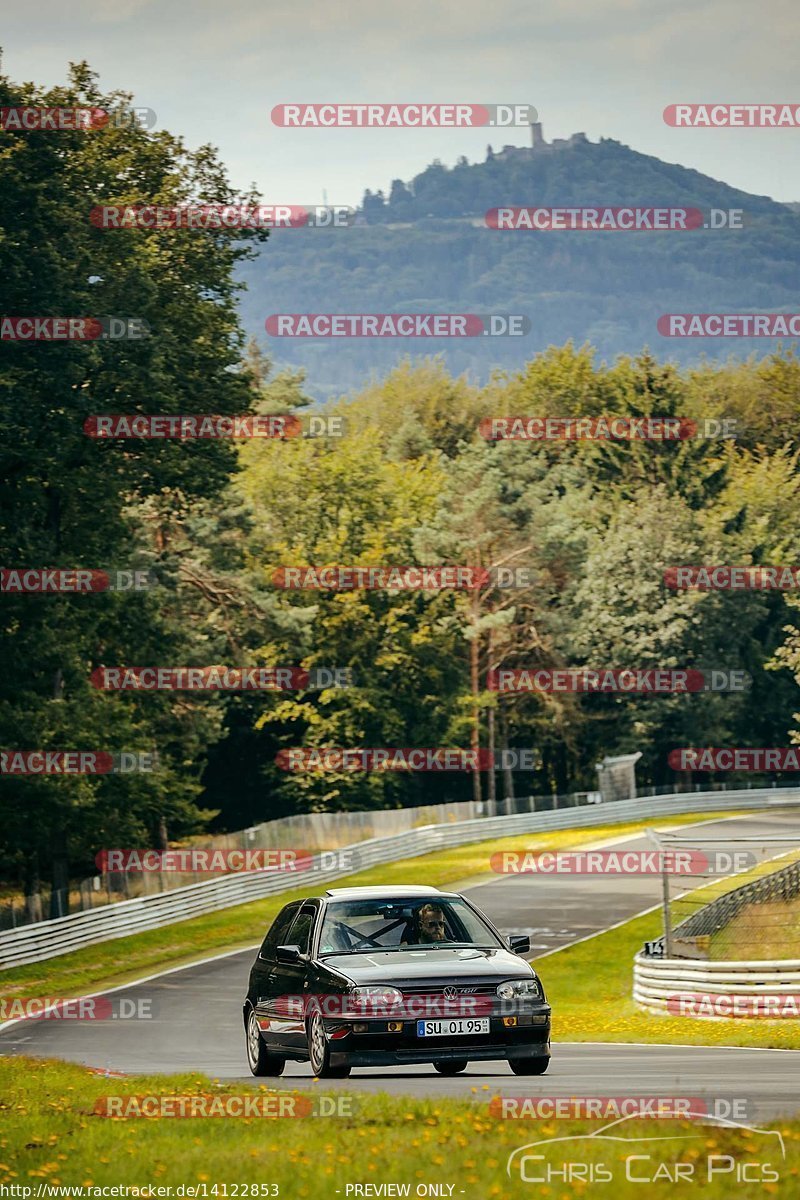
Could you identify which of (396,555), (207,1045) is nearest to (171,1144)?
(207,1045)

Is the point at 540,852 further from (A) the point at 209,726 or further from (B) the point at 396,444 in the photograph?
(B) the point at 396,444

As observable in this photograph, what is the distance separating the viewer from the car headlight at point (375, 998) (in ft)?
44.1

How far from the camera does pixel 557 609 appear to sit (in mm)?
85188

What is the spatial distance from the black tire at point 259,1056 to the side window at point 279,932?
0.61 meters

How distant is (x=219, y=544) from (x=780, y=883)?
40.3 m

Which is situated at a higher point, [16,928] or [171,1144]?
[171,1144]

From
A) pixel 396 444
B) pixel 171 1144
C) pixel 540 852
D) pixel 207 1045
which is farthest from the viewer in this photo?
pixel 396 444

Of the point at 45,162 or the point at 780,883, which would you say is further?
the point at 45,162

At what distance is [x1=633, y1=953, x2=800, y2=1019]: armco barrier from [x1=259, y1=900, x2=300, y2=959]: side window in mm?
10604

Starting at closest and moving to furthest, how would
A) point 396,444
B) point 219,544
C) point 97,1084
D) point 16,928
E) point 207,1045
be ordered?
point 97,1084
point 207,1045
point 16,928
point 219,544
point 396,444

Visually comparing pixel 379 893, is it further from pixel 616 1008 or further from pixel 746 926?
pixel 746 926
